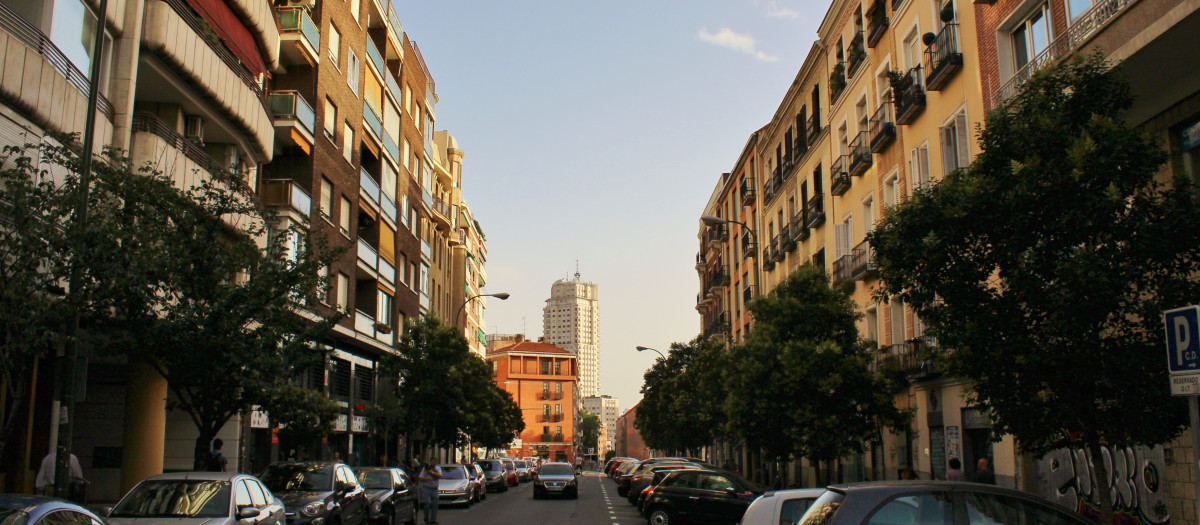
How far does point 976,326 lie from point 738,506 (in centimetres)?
979

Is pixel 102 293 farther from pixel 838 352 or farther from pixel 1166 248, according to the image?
pixel 838 352

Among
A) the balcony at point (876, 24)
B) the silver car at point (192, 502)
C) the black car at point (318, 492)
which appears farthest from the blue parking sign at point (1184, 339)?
the balcony at point (876, 24)


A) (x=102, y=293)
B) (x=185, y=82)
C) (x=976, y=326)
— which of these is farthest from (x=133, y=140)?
(x=976, y=326)

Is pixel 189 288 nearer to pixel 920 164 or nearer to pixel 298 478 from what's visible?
pixel 298 478

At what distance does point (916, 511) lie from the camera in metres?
7.10

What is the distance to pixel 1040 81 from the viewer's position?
11148mm

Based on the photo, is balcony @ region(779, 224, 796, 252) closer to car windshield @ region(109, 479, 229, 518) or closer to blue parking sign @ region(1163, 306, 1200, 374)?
car windshield @ region(109, 479, 229, 518)

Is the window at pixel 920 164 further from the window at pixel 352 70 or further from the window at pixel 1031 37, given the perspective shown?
the window at pixel 352 70

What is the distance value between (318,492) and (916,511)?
10959 millimetres

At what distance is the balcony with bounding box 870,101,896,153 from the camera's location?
82.8 ft

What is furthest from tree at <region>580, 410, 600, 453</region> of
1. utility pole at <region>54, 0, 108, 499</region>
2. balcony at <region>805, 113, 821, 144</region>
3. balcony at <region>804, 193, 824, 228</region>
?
utility pole at <region>54, 0, 108, 499</region>

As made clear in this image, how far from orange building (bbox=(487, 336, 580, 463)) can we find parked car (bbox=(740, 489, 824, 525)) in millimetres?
123248

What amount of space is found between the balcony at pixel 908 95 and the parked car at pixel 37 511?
67.3ft

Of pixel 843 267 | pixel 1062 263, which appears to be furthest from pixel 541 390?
pixel 1062 263
